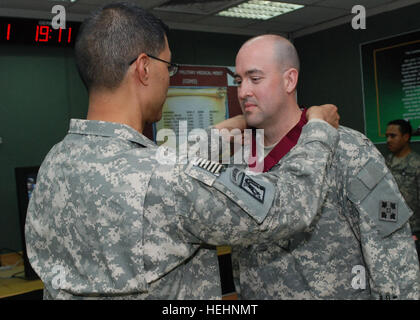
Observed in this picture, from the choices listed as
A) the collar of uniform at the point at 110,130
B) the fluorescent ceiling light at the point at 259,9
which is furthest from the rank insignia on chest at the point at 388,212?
the fluorescent ceiling light at the point at 259,9

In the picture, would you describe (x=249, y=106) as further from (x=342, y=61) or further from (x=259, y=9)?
(x=342, y=61)

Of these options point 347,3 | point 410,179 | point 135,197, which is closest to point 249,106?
point 135,197

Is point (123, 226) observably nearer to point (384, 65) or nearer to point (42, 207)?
point (42, 207)

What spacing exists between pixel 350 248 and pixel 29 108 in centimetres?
333

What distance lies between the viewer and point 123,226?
96 cm

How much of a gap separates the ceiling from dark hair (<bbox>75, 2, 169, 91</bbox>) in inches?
117

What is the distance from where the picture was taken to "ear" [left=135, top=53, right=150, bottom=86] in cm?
109

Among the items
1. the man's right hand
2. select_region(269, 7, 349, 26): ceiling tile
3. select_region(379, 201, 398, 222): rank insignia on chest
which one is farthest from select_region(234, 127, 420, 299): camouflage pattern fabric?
select_region(269, 7, 349, 26): ceiling tile

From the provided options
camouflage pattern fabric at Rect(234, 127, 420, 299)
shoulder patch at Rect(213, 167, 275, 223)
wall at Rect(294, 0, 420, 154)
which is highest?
wall at Rect(294, 0, 420, 154)

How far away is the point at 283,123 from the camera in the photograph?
5.53ft

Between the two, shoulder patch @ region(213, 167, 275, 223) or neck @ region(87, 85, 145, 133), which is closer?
shoulder patch @ region(213, 167, 275, 223)

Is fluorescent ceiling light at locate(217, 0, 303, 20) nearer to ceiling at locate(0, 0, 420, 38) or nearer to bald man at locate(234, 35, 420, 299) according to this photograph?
ceiling at locate(0, 0, 420, 38)

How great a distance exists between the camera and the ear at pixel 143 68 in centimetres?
109
